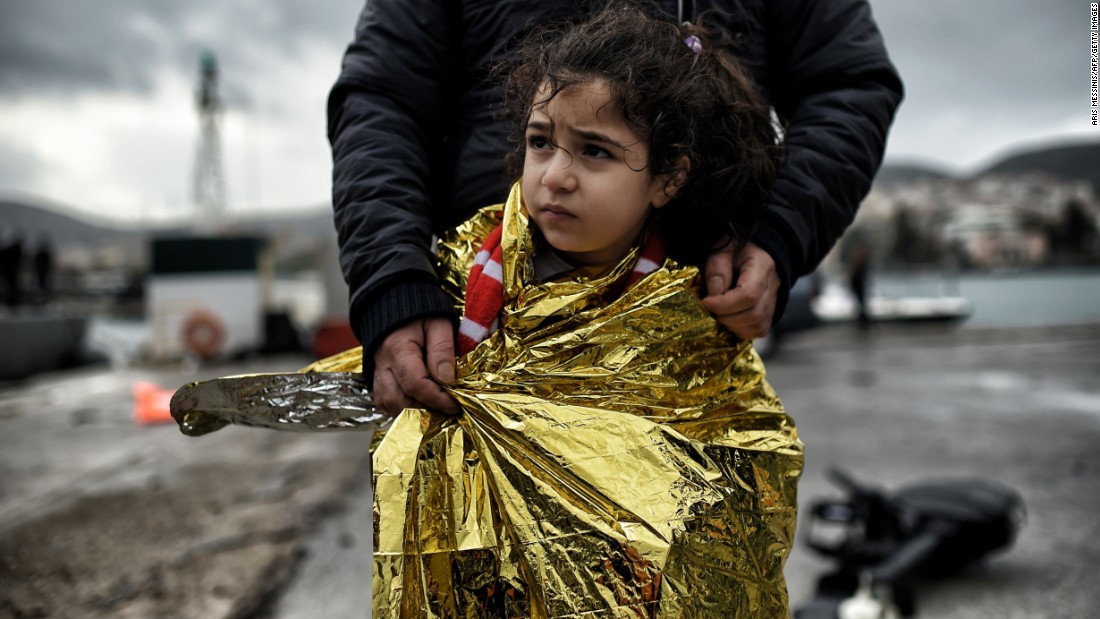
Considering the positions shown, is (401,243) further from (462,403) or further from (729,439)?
(729,439)

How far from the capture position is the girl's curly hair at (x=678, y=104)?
3.70 ft

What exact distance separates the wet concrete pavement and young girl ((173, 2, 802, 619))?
196cm

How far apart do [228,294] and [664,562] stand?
11400 mm

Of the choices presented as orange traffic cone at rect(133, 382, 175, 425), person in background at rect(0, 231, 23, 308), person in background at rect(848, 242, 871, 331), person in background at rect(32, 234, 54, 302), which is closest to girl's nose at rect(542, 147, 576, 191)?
orange traffic cone at rect(133, 382, 175, 425)

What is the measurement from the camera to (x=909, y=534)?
2.92 meters

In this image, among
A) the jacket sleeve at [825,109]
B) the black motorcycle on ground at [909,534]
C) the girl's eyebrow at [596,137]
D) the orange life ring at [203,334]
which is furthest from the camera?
the orange life ring at [203,334]

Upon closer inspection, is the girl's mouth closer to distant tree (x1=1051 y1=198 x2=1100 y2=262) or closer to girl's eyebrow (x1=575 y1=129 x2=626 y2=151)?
girl's eyebrow (x1=575 y1=129 x2=626 y2=151)

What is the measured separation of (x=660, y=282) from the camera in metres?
1.15

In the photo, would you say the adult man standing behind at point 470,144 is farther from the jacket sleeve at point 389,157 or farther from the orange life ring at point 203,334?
the orange life ring at point 203,334

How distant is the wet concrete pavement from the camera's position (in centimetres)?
279

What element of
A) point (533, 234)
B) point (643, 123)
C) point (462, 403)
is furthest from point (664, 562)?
point (643, 123)

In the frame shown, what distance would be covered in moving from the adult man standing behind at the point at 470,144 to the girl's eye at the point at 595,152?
234mm

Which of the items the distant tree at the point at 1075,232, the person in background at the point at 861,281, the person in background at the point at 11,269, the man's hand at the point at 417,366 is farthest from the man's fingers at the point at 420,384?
the distant tree at the point at 1075,232

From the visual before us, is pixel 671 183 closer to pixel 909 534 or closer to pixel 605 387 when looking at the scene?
pixel 605 387
